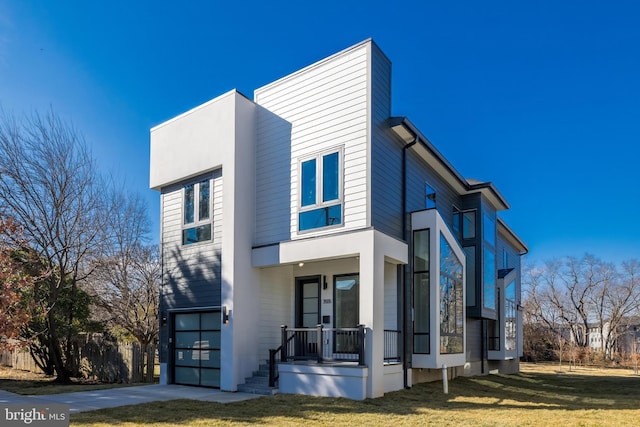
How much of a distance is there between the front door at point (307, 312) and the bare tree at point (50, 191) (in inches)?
260

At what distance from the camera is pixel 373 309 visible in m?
10.4

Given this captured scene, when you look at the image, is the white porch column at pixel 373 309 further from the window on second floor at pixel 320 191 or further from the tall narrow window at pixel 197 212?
the tall narrow window at pixel 197 212

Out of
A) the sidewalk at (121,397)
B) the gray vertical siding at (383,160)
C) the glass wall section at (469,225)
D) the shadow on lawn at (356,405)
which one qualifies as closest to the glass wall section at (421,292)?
the gray vertical siding at (383,160)

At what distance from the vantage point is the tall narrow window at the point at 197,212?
13.1m

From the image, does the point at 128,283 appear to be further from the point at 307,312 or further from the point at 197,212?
the point at 307,312

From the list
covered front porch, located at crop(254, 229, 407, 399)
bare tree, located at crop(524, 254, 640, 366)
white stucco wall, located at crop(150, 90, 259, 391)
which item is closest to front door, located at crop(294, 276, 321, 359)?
covered front porch, located at crop(254, 229, 407, 399)

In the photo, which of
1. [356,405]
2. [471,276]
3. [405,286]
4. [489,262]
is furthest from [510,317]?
[356,405]

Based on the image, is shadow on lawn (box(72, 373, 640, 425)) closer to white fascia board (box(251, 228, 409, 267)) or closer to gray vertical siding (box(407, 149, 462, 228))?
white fascia board (box(251, 228, 409, 267))

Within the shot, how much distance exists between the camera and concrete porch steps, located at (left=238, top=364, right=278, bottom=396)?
11031 millimetres

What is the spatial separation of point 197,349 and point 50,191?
613 cm

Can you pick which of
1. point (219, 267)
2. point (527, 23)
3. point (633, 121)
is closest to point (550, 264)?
point (633, 121)

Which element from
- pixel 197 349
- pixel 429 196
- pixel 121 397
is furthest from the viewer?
pixel 429 196

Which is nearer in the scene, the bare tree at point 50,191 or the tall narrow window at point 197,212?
the tall narrow window at point 197,212

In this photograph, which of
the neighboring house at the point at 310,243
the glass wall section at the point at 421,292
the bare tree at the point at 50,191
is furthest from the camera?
the bare tree at the point at 50,191
